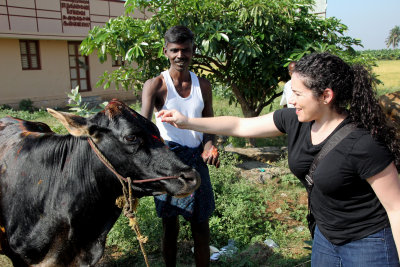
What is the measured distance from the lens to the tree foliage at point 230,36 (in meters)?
5.20

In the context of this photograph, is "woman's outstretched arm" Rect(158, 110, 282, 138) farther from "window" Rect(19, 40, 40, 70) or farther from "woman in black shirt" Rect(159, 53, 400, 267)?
"window" Rect(19, 40, 40, 70)

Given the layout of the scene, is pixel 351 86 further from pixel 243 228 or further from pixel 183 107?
pixel 243 228

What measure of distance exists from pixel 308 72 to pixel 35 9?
50.2 ft

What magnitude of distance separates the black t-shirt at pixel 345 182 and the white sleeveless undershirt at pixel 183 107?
846 mm

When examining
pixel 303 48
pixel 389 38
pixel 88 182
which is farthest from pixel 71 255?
pixel 389 38

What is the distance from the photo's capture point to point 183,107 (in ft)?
8.74

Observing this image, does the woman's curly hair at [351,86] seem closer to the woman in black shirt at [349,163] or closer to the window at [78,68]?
the woman in black shirt at [349,163]

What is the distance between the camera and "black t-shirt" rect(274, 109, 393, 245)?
69.4 inches

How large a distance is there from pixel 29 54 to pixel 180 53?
14.0m

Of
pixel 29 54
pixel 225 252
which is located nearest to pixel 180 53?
pixel 225 252

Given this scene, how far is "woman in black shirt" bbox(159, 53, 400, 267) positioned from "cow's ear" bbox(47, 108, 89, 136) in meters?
1.19

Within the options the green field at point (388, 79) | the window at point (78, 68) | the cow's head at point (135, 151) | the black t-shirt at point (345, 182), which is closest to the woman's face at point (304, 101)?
the black t-shirt at point (345, 182)

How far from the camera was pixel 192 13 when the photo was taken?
17.8ft

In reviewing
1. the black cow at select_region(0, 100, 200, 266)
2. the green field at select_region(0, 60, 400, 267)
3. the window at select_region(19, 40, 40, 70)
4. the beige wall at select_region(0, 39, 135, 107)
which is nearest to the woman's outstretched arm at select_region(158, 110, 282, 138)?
the black cow at select_region(0, 100, 200, 266)
